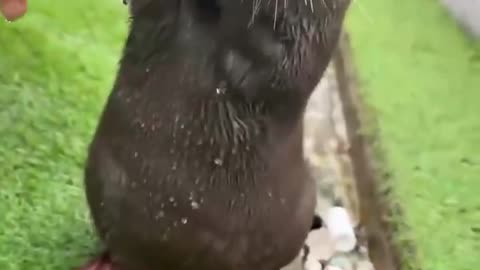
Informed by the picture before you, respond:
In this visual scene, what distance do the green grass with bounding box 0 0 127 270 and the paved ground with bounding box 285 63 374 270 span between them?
0.25 meters

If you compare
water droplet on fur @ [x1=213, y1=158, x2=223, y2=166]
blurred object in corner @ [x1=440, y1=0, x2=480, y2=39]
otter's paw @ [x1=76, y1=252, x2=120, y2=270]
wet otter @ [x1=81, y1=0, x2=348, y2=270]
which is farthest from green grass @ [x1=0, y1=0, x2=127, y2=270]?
blurred object in corner @ [x1=440, y1=0, x2=480, y2=39]

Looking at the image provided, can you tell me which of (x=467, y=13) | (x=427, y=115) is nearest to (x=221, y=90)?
(x=427, y=115)

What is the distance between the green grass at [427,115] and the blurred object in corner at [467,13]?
2 cm

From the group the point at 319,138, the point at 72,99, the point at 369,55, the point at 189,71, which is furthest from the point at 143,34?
the point at 369,55

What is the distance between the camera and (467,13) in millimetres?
1433

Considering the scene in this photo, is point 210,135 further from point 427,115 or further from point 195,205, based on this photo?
point 427,115

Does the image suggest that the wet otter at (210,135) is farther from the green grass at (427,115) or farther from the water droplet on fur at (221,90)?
the green grass at (427,115)

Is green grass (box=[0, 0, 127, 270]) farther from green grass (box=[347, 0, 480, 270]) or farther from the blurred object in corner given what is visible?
the blurred object in corner

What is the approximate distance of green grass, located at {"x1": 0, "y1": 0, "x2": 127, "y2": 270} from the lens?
0.90 meters

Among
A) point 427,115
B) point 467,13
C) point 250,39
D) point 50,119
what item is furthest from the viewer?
point 467,13

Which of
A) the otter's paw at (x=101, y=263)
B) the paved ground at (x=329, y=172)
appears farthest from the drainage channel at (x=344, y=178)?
the otter's paw at (x=101, y=263)

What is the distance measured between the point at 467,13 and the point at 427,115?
11.3 inches

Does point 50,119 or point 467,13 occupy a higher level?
point 50,119

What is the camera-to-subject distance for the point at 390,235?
3.35 feet
